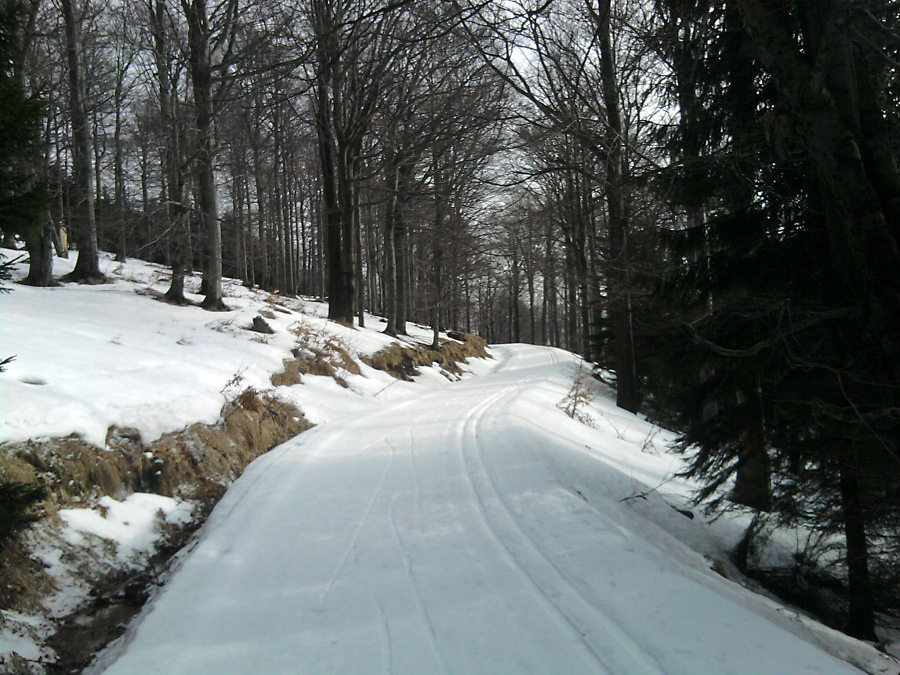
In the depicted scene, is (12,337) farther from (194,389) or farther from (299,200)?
(299,200)

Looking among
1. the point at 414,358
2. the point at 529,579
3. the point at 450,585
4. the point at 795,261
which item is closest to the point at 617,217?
the point at 795,261

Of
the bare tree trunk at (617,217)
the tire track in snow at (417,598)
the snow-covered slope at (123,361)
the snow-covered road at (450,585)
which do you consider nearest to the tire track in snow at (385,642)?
the snow-covered road at (450,585)

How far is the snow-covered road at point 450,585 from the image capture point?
Result: 11.0 ft

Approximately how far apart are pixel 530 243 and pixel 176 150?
12800 mm

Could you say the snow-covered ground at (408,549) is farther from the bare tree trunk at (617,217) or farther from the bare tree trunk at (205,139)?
the bare tree trunk at (205,139)

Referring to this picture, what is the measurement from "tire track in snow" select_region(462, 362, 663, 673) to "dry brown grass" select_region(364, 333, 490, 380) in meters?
10.3

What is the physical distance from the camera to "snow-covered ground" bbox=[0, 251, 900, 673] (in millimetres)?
3434

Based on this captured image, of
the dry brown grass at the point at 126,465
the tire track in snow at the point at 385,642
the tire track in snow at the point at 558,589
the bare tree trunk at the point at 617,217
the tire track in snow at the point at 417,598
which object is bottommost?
the tire track in snow at the point at 385,642

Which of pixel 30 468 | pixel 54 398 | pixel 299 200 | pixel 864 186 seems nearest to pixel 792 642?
pixel 864 186

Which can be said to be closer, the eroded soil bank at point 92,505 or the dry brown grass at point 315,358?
the eroded soil bank at point 92,505

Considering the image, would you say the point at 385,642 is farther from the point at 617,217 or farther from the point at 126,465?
the point at 617,217

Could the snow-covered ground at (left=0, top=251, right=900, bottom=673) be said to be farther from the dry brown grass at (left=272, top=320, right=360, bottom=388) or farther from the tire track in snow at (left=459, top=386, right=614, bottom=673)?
the dry brown grass at (left=272, top=320, right=360, bottom=388)

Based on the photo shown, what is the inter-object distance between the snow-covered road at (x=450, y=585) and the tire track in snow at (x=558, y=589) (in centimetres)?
1

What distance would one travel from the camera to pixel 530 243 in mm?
21688
